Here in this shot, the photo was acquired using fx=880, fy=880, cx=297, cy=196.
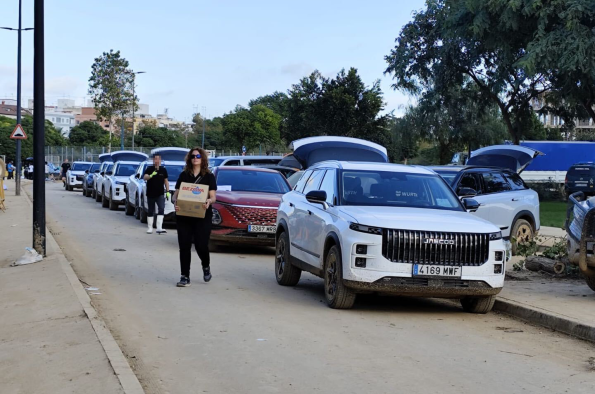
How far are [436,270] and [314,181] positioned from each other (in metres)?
3.05

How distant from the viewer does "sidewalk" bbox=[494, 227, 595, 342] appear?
9.19 metres

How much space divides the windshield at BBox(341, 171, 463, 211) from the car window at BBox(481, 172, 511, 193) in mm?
6366

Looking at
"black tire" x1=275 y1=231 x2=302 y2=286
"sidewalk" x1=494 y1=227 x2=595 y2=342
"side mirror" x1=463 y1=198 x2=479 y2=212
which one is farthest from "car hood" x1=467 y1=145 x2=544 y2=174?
"side mirror" x1=463 y1=198 x2=479 y2=212

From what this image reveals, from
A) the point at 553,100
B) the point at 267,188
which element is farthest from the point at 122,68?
the point at 267,188

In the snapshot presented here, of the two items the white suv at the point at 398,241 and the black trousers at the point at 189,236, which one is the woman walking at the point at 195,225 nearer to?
the black trousers at the point at 189,236

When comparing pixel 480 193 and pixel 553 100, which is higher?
pixel 553 100

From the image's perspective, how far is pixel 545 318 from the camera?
379 inches

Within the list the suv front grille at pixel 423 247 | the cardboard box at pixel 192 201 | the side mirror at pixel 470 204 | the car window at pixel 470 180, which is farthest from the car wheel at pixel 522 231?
the suv front grille at pixel 423 247

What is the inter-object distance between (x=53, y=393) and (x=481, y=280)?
17.0ft

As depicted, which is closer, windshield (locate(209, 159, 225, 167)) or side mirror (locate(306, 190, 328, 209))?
side mirror (locate(306, 190, 328, 209))

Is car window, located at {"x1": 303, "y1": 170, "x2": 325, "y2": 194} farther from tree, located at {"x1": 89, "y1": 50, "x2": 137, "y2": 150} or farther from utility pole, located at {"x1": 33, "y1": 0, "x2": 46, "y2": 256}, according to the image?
tree, located at {"x1": 89, "y1": 50, "x2": 137, "y2": 150}

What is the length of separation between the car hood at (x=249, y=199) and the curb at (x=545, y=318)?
20.6 feet

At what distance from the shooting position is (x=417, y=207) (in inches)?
422

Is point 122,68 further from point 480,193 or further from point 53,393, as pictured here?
point 53,393
